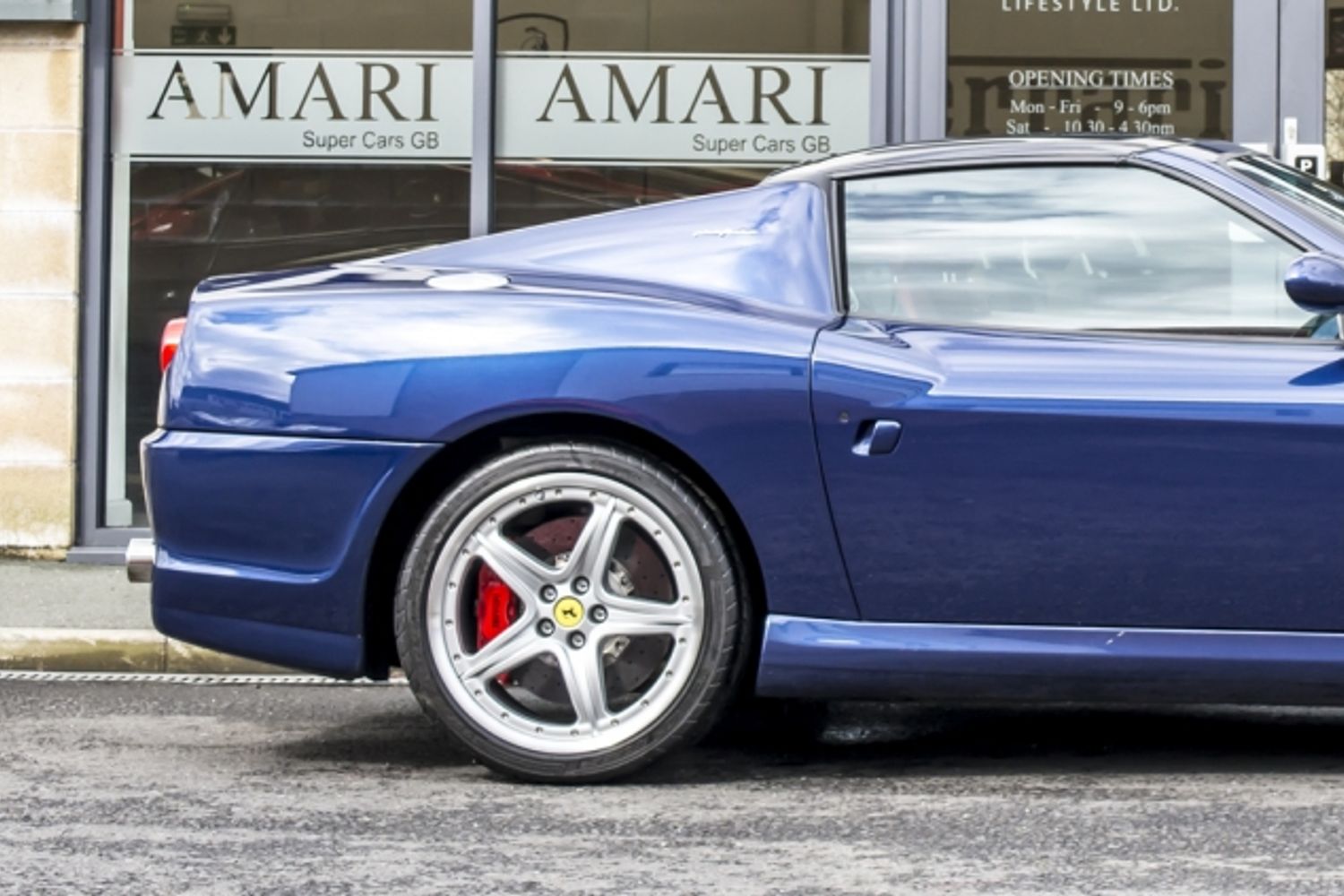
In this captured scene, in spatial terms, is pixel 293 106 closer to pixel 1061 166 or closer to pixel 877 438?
pixel 1061 166

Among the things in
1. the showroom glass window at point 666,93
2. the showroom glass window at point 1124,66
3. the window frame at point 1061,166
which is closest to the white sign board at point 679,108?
the showroom glass window at point 666,93

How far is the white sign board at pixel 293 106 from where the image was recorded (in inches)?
386

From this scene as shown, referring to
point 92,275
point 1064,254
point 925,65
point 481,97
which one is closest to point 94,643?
point 92,275

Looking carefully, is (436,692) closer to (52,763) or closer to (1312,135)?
(52,763)

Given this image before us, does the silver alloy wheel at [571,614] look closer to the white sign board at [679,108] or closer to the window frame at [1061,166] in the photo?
the window frame at [1061,166]

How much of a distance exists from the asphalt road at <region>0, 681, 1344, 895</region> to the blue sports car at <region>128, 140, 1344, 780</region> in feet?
0.73

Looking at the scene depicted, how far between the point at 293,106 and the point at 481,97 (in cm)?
72

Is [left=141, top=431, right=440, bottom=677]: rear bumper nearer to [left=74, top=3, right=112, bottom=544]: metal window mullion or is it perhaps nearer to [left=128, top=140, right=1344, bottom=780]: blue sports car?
[left=128, top=140, right=1344, bottom=780]: blue sports car

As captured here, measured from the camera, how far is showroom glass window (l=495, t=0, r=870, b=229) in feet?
32.0

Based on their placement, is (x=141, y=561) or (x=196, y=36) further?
(x=196, y=36)

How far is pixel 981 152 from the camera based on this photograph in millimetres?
5516

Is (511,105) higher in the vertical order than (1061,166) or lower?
higher

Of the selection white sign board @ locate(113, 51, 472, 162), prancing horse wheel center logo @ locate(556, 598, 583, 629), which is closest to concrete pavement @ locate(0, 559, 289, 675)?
prancing horse wheel center logo @ locate(556, 598, 583, 629)

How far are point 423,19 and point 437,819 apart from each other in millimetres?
5415
